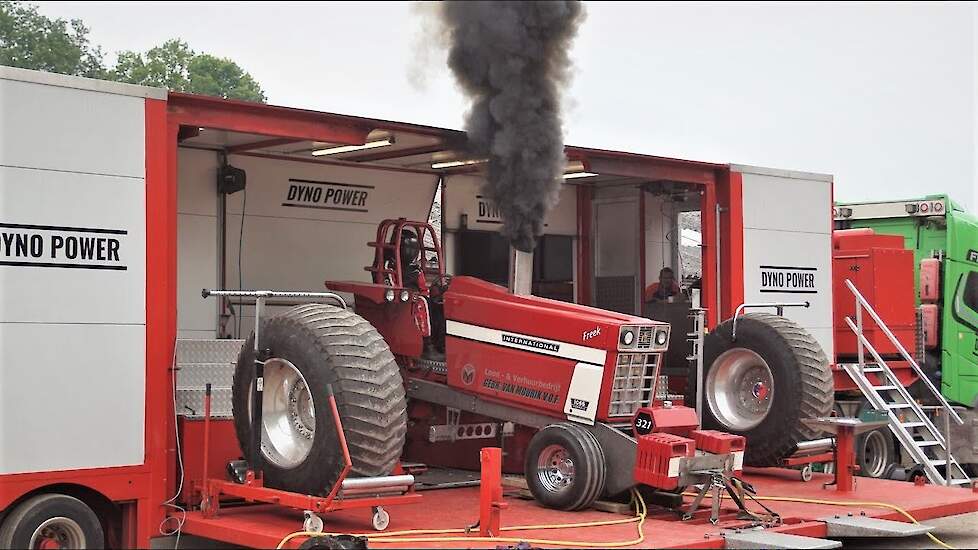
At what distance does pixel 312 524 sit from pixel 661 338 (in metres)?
3.06

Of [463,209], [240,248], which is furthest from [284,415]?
[463,209]

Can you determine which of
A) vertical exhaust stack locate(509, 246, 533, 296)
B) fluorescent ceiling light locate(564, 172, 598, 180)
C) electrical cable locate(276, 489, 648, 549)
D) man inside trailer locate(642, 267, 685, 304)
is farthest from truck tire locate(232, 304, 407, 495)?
man inside trailer locate(642, 267, 685, 304)

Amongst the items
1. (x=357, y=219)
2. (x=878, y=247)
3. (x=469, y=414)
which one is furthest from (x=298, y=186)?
(x=878, y=247)

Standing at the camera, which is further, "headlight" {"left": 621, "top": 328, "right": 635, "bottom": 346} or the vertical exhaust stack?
the vertical exhaust stack

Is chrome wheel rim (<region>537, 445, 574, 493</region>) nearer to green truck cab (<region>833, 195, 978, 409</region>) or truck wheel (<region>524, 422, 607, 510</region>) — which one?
truck wheel (<region>524, 422, 607, 510</region>)

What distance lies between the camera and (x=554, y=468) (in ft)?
31.0

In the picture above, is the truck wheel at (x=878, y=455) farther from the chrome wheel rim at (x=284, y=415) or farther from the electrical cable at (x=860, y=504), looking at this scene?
the chrome wheel rim at (x=284, y=415)

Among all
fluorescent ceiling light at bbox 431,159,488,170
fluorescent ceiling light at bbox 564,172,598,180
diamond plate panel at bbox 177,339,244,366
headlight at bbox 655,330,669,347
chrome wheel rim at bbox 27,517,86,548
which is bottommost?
chrome wheel rim at bbox 27,517,86,548

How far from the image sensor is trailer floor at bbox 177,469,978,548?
818cm

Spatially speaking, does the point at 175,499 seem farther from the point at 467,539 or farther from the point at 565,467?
the point at 565,467

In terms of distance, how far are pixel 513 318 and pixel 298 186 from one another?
329cm

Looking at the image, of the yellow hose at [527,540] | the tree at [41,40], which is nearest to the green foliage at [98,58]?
the tree at [41,40]

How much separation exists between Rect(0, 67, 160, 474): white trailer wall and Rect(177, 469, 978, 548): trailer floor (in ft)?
3.01

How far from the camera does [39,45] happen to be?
94.8ft
